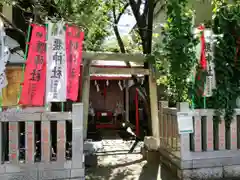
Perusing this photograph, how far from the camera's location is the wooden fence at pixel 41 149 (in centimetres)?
380

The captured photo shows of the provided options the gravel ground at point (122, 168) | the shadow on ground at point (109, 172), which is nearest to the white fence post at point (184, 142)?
the gravel ground at point (122, 168)

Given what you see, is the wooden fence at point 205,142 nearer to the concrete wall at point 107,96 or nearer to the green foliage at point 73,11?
the green foliage at point 73,11

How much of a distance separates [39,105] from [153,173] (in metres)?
2.89

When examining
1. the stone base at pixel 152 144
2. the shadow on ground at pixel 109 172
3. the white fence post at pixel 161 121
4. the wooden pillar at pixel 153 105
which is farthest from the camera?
the wooden pillar at pixel 153 105

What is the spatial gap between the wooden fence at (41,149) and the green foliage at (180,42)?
2001mm

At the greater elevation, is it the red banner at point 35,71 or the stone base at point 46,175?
the red banner at point 35,71

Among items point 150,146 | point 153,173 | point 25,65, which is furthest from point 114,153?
point 25,65

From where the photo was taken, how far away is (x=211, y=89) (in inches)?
182

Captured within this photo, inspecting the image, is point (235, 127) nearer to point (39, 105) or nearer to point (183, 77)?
point (183, 77)

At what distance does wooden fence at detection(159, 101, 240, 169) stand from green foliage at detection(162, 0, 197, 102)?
2.14 ft

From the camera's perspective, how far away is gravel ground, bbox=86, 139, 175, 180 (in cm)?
496

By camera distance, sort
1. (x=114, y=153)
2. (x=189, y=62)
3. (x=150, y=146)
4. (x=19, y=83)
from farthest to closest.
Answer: (x=114, y=153) < (x=150, y=146) < (x=189, y=62) < (x=19, y=83)

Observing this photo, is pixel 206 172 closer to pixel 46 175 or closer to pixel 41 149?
pixel 46 175

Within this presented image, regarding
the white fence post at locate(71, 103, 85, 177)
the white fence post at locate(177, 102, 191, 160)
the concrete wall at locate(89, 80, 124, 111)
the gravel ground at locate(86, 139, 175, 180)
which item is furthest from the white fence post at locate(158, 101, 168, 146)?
the concrete wall at locate(89, 80, 124, 111)
